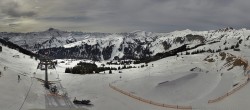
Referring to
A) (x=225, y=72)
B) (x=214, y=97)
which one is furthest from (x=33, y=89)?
(x=225, y=72)

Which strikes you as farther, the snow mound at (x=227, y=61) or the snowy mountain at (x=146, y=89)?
the snow mound at (x=227, y=61)

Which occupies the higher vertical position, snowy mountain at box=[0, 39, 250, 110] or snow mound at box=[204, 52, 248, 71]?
snow mound at box=[204, 52, 248, 71]

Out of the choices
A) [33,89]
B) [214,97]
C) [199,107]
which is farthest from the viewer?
[33,89]

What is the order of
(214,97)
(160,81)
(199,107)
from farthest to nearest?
1. (160,81)
2. (214,97)
3. (199,107)

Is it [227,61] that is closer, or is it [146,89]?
[146,89]

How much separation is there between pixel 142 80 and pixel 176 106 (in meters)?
14.5

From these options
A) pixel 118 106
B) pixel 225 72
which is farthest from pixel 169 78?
pixel 118 106

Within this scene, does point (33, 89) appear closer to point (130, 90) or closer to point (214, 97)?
point (130, 90)

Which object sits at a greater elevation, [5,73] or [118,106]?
[5,73]

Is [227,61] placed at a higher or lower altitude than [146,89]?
higher

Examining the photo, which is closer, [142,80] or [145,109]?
[145,109]

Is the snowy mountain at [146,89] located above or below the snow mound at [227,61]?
below

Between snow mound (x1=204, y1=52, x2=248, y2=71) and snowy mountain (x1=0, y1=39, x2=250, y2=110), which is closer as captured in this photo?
snowy mountain (x1=0, y1=39, x2=250, y2=110)

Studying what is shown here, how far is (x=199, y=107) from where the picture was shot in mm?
43156
